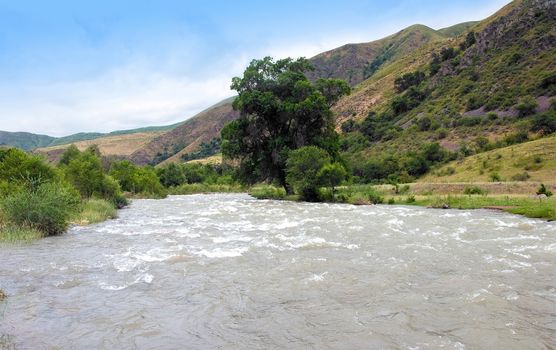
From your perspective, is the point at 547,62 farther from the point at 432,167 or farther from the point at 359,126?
the point at 359,126

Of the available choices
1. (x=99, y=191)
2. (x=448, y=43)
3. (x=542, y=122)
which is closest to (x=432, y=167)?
(x=542, y=122)

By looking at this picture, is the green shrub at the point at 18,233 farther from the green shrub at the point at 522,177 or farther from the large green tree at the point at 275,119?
the green shrub at the point at 522,177

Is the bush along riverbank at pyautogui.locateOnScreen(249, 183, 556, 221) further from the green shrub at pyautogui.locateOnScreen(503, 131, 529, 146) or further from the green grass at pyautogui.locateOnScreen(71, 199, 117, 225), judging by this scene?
the green shrub at pyautogui.locateOnScreen(503, 131, 529, 146)

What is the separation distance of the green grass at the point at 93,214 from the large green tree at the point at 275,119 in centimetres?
1903

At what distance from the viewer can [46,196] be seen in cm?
2197

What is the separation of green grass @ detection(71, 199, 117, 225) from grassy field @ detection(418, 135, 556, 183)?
3291 cm

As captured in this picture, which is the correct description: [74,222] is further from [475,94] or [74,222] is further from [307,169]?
[475,94]

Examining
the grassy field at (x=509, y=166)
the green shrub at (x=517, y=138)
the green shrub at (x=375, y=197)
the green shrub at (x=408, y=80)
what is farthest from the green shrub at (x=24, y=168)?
the green shrub at (x=408, y=80)

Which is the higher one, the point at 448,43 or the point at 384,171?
the point at 448,43

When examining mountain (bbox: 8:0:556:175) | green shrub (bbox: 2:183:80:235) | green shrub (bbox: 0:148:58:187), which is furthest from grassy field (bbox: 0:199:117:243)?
mountain (bbox: 8:0:556:175)

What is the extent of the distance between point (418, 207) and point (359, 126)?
221 feet

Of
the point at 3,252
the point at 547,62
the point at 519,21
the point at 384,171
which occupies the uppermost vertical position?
the point at 519,21

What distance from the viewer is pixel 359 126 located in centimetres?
9606

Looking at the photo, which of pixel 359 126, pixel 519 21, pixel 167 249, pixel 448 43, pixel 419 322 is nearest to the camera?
pixel 419 322
